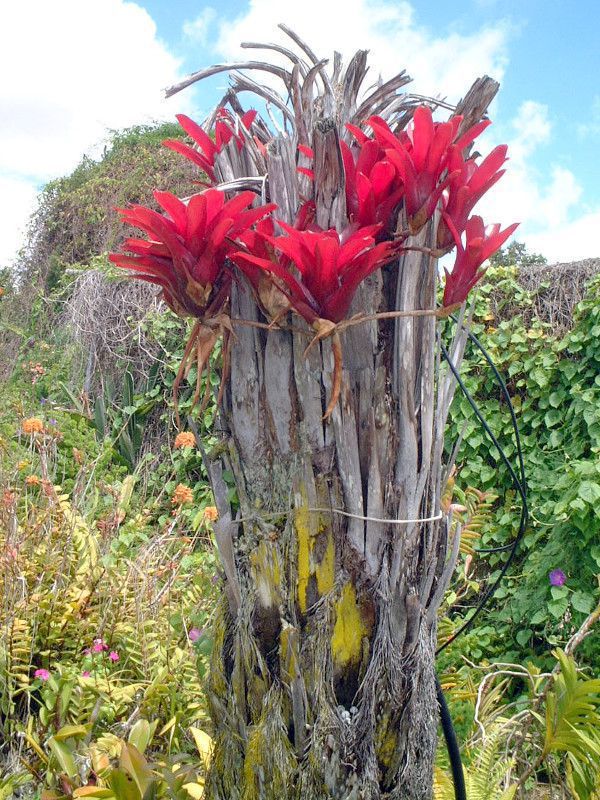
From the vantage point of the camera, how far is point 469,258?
3.58ft

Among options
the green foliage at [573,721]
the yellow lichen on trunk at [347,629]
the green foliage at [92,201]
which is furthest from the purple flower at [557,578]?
the green foliage at [92,201]

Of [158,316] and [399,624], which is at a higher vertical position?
[158,316]

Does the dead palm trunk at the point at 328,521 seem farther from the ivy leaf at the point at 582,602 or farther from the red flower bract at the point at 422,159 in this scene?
the ivy leaf at the point at 582,602

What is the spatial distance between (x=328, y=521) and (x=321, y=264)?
1.43 feet

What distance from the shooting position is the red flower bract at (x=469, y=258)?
1.09 metres

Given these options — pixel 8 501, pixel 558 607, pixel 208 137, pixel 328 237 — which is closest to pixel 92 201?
pixel 8 501

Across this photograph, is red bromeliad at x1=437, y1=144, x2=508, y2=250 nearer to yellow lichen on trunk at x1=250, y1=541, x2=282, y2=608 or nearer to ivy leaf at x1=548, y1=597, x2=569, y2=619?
yellow lichen on trunk at x1=250, y1=541, x2=282, y2=608

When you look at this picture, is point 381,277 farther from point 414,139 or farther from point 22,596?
point 22,596

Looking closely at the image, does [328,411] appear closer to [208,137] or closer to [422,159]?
[422,159]

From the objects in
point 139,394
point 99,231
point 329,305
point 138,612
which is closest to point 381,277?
point 329,305

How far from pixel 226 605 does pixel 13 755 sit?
1.32m

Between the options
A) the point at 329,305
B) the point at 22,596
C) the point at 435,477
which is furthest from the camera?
the point at 22,596

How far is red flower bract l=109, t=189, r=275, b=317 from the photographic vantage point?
3.29 feet

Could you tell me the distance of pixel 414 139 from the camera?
1.04m
